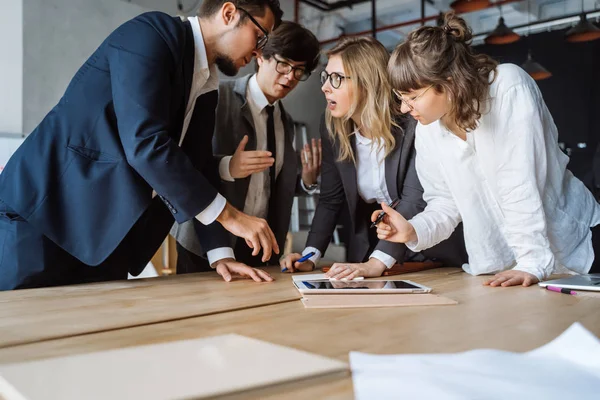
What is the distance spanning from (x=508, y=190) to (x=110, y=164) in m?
1.00

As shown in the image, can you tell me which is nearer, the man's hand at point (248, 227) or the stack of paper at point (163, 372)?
the stack of paper at point (163, 372)

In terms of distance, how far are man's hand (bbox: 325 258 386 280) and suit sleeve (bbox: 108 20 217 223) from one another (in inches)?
15.2

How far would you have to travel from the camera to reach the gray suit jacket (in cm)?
205

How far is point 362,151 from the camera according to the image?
1.98 metres

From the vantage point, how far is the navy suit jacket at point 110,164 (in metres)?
1.27

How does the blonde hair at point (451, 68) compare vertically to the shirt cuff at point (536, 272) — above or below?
above

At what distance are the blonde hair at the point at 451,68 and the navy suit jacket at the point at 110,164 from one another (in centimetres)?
63

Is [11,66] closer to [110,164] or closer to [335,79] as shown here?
[335,79]

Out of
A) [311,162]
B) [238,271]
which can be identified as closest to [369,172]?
[311,162]

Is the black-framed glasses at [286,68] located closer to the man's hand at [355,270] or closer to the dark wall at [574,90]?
the man's hand at [355,270]

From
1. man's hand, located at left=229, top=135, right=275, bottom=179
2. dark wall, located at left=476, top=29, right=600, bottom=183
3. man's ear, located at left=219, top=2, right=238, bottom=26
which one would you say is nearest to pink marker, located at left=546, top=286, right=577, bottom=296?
man's hand, located at left=229, top=135, right=275, bottom=179

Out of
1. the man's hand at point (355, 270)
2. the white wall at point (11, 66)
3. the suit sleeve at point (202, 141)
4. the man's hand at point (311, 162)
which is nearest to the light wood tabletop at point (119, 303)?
the man's hand at point (355, 270)

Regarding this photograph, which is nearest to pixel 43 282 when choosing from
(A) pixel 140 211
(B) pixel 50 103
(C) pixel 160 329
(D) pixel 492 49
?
(A) pixel 140 211

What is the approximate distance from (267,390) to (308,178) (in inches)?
70.3
